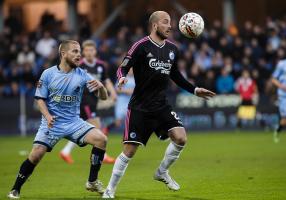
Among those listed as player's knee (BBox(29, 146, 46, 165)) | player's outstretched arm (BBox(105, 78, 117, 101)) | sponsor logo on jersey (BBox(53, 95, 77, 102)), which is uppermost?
sponsor logo on jersey (BBox(53, 95, 77, 102))

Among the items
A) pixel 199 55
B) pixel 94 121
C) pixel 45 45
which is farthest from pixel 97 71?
pixel 45 45

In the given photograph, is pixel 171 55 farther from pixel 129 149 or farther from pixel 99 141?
pixel 99 141

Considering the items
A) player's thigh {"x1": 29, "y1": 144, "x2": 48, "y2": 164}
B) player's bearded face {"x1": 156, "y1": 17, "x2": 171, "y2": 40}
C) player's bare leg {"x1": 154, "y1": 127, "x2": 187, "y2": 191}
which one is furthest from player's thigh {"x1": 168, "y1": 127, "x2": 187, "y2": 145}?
player's thigh {"x1": 29, "y1": 144, "x2": 48, "y2": 164}

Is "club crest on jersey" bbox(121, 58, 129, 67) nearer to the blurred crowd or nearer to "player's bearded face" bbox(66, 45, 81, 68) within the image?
"player's bearded face" bbox(66, 45, 81, 68)

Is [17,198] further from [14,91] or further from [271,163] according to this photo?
[14,91]

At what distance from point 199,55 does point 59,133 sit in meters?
18.3

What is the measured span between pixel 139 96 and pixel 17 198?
2.19 metres

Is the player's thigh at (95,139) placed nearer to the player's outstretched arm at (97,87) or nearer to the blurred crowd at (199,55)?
the player's outstretched arm at (97,87)

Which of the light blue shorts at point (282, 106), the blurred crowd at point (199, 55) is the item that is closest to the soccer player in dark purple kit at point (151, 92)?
the light blue shorts at point (282, 106)

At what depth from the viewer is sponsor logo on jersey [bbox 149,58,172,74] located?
11.2m

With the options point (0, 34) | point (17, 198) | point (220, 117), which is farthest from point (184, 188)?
point (0, 34)

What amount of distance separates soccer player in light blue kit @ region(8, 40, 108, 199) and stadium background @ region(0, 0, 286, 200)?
1.28 meters

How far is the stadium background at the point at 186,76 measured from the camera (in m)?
14.3

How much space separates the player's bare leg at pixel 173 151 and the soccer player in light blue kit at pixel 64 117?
96cm
